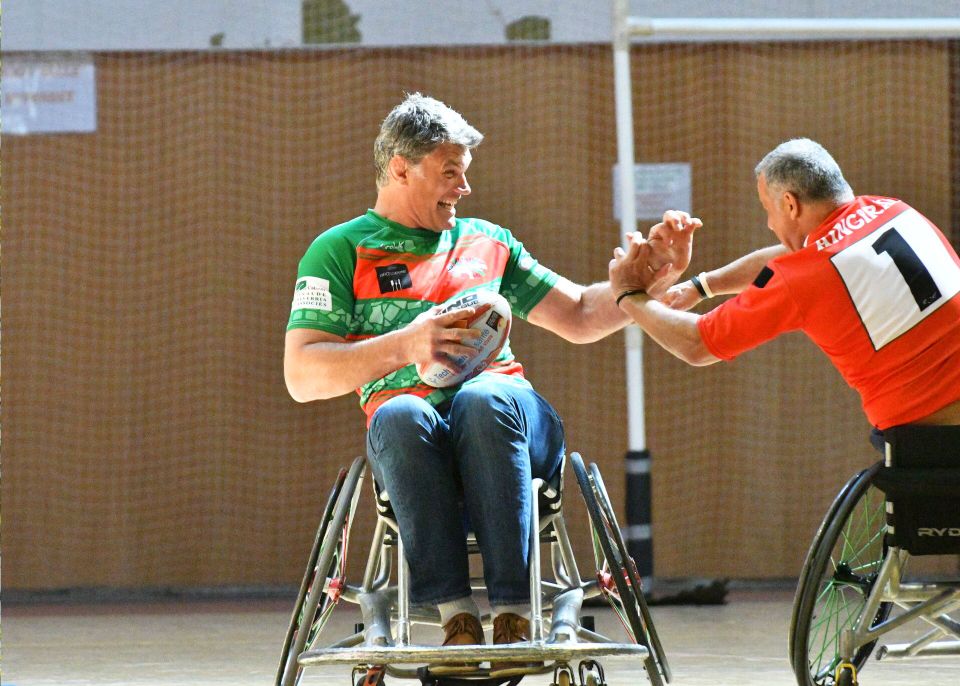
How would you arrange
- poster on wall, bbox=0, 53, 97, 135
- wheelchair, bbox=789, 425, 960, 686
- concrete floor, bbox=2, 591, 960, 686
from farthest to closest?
1. poster on wall, bbox=0, 53, 97, 135
2. concrete floor, bbox=2, 591, 960, 686
3. wheelchair, bbox=789, 425, 960, 686

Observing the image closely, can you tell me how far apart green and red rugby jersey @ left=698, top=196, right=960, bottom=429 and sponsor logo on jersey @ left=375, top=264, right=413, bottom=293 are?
61 cm

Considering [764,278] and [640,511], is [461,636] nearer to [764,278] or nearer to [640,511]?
[764,278]

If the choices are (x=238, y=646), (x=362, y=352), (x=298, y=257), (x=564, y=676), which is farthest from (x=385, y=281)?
(x=298, y=257)

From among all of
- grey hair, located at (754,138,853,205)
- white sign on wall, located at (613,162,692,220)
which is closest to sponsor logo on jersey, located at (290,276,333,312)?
grey hair, located at (754,138,853,205)

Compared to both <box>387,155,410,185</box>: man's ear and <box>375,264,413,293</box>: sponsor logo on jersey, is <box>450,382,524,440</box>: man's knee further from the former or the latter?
<box>387,155,410,185</box>: man's ear

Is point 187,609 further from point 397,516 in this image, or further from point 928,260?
point 928,260

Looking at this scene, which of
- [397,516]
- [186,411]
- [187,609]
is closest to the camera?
[397,516]

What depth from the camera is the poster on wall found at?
471 cm

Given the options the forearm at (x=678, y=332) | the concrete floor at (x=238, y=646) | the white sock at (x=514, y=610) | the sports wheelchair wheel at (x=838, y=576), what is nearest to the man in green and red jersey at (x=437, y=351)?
the white sock at (x=514, y=610)

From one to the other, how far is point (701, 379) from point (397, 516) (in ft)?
9.33

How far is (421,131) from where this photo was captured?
2.43 m

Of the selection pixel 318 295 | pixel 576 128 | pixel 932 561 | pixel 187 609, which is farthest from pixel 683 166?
pixel 318 295

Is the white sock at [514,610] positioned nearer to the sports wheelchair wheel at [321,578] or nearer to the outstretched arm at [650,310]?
the sports wheelchair wheel at [321,578]

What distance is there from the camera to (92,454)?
15.5 ft
